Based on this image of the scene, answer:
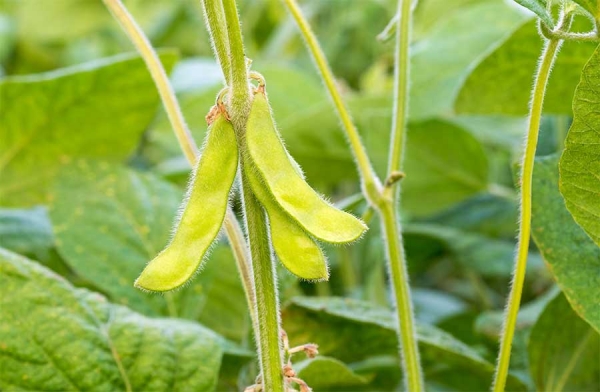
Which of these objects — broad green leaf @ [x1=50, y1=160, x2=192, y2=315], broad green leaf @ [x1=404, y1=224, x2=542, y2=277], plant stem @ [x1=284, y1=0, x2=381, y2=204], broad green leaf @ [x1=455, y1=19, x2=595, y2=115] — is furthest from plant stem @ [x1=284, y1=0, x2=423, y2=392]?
broad green leaf @ [x1=404, y1=224, x2=542, y2=277]

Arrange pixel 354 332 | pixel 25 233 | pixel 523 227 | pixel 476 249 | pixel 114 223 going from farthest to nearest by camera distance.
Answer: pixel 476 249 → pixel 25 233 → pixel 114 223 → pixel 354 332 → pixel 523 227

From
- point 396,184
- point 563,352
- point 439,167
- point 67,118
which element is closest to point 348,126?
point 396,184

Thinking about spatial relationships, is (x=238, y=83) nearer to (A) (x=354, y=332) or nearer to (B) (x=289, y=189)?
(B) (x=289, y=189)

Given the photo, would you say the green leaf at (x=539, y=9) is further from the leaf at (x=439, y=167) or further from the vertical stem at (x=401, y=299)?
the leaf at (x=439, y=167)

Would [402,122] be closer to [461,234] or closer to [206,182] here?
[206,182]

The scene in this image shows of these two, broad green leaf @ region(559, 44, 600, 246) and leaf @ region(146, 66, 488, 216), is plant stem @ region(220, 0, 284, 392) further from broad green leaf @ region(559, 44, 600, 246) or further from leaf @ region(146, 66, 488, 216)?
leaf @ region(146, 66, 488, 216)
